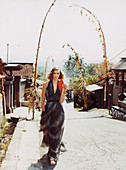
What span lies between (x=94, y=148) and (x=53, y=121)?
1402 millimetres

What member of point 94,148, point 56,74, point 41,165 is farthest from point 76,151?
point 56,74

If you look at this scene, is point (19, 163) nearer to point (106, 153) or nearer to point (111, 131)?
point (106, 153)

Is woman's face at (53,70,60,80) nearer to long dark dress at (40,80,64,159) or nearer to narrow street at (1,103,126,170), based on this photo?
long dark dress at (40,80,64,159)

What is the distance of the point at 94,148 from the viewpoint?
4613 millimetres

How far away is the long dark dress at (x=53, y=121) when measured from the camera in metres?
3.76

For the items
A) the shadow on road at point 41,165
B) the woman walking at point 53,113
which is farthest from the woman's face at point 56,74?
the shadow on road at point 41,165

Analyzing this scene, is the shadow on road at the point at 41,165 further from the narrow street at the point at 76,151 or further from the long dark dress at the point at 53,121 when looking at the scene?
the long dark dress at the point at 53,121

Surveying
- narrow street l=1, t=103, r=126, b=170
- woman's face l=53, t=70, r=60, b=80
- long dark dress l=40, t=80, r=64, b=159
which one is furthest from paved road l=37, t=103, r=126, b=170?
woman's face l=53, t=70, r=60, b=80

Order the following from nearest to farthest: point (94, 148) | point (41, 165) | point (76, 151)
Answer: point (41, 165) → point (76, 151) → point (94, 148)

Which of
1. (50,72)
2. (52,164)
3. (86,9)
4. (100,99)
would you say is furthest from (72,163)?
(100,99)

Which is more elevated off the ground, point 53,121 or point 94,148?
point 53,121

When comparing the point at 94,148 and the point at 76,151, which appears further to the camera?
the point at 94,148

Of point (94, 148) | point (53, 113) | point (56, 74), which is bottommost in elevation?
point (94, 148)

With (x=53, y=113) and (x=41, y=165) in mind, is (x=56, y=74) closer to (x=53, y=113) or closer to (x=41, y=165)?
(x=53, y=113)
